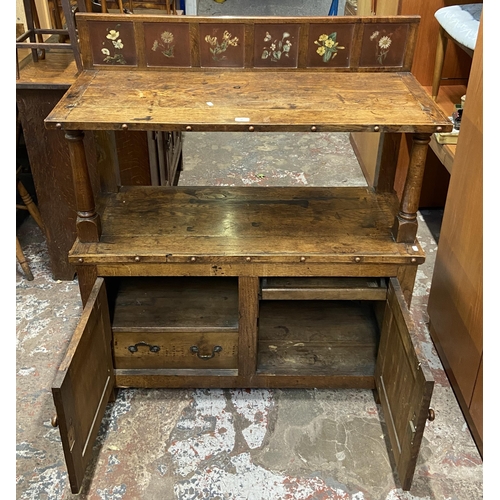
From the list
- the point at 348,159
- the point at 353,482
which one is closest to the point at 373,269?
the point at 353,482

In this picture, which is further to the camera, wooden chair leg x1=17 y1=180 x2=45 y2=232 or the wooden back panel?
wooden chair leg x1=17 y1=180 x2=45 y2=232

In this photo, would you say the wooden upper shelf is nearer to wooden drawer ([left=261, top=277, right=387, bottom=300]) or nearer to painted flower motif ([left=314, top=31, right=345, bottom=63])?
painted flower motif ([left=314, top=31, right=345, bottom=63])

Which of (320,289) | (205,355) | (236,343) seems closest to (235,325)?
(236,343)

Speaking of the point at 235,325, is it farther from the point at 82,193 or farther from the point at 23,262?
the point at 23,262

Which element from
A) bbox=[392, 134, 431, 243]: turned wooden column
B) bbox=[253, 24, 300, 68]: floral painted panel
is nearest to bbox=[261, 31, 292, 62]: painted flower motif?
bbox=[253, 24, 300, 68]: floral painted panel

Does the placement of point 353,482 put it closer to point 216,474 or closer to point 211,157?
point 216,474

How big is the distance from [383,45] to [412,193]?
0.59 metres

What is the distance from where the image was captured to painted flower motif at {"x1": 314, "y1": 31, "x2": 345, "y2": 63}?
7.01ft

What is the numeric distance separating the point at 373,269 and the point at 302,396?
25.6 inches

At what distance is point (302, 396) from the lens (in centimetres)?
237

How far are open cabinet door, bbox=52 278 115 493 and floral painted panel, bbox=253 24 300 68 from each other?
3.41 ft

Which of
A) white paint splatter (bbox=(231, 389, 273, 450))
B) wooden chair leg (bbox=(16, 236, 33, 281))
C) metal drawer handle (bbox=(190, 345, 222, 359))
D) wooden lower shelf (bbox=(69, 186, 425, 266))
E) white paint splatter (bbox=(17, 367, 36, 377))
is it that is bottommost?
white paint splatter (bbox=(231, 389, 273, 450))

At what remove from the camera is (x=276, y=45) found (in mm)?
2146

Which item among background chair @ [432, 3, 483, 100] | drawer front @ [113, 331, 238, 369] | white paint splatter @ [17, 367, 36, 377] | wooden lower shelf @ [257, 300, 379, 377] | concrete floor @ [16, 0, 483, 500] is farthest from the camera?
background chair @ [432, 3, 483, 100]
